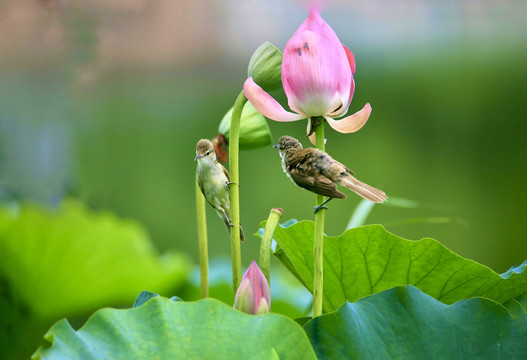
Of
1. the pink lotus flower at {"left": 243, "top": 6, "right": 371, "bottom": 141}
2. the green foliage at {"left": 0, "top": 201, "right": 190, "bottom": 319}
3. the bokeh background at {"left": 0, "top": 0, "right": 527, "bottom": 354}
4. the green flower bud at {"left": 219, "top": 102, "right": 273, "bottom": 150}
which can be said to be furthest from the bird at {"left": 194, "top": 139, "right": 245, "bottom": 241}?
the bokeh background at {"left": 0, "top": 0, "right": 527, "bottom": 354}

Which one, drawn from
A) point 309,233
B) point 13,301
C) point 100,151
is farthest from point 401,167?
point 309,233

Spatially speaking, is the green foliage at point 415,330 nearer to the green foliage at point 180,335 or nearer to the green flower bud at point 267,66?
the green foliage at point 180,335

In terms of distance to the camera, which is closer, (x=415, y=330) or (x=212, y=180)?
(x=415, y=330)

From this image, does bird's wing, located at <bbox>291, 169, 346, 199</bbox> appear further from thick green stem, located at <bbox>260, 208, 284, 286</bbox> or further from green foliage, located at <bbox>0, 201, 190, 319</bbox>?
green foliage, located at <bbox>0, 201, 190, 319</bbox>

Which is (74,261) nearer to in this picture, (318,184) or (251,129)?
(251,129)

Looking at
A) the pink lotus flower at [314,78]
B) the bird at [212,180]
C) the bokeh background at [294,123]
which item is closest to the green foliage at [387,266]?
the bird at [212,180]

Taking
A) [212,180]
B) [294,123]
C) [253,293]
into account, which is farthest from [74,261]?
[294,123]
